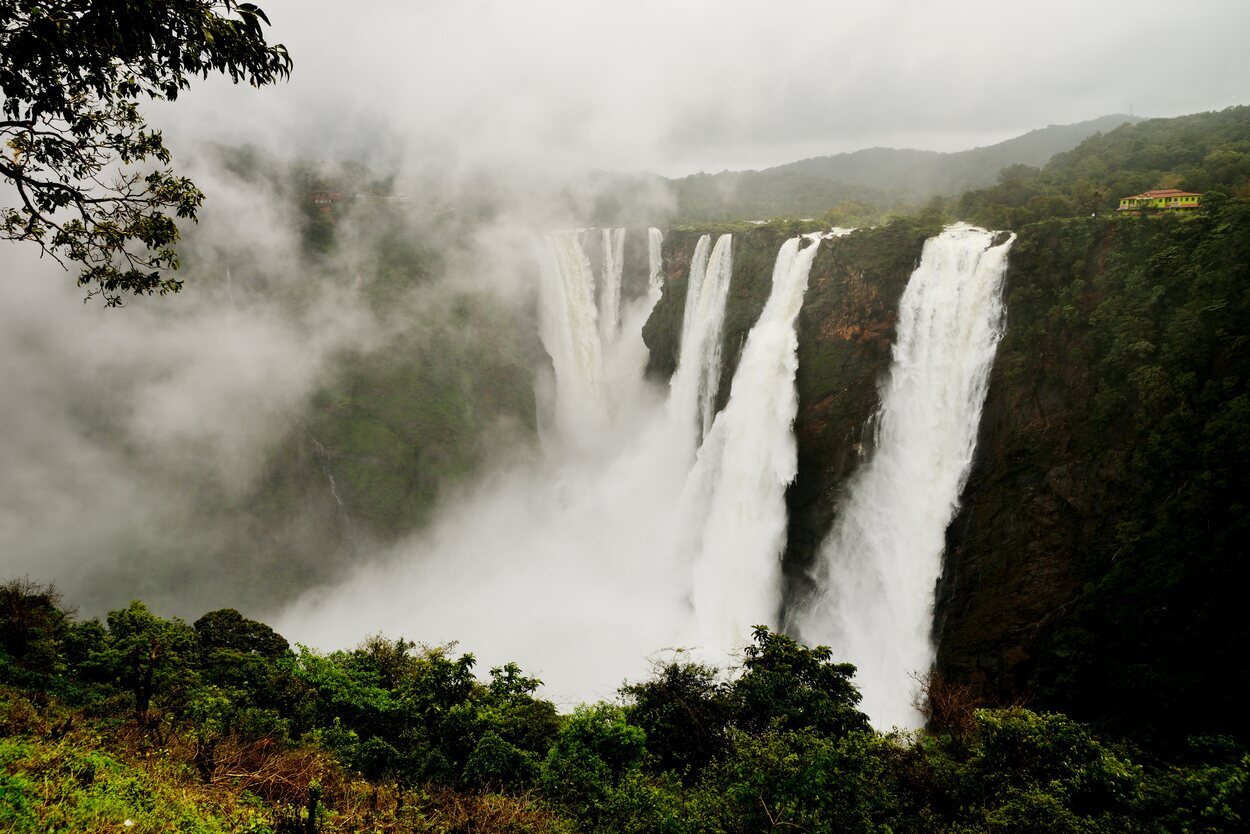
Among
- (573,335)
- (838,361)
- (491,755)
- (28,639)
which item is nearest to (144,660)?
(28,639)

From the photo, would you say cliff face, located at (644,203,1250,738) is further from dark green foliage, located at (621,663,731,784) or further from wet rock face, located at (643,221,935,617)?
dark green foliage, located at (621,663,731,784)

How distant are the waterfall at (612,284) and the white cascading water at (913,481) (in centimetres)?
2734

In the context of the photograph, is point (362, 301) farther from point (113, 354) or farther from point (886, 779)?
point (886, 779)

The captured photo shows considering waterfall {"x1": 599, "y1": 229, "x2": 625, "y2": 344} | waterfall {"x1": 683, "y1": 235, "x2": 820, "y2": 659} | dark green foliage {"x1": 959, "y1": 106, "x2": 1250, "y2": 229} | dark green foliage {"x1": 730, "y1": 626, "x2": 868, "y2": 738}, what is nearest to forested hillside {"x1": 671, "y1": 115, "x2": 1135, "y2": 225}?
waterfall {"x1": 599, "y1": 229, "x2": 625, "y2": 344}

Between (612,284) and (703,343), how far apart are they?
646 inches

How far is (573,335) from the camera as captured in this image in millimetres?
47031

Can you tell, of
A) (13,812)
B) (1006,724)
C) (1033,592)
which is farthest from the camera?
(1033,592)

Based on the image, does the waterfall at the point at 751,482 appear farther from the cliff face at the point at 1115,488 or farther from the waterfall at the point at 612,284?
the waterfall at the point at 612,284

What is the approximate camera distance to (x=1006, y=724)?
920cm

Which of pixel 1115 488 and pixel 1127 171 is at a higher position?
pixel 1127 171

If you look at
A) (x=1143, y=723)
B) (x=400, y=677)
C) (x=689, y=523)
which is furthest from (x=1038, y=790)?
(x=689, y=523)

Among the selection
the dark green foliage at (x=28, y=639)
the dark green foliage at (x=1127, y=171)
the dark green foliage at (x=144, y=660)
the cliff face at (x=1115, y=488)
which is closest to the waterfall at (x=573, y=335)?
the dark green foliage at (x=1127, y=171)

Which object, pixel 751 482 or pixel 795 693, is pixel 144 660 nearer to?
pixel 795 693

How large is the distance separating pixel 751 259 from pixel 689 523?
1444cm
